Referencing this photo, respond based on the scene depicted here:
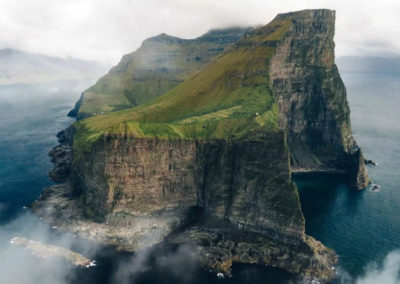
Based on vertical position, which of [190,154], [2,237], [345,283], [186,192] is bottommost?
[345,283]

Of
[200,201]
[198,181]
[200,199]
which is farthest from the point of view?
[200,201]

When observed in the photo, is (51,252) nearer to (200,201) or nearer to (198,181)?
(200,201)

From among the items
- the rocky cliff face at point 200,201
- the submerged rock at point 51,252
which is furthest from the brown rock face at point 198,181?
the submerged rock at point 51,252

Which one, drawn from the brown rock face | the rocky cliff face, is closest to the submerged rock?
the rocky cliff face

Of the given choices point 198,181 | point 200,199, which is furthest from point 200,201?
point 198,181

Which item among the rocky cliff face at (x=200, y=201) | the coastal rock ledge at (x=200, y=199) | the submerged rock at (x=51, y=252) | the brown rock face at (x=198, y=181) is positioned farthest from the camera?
the brown rock face at (x=198, y=181)

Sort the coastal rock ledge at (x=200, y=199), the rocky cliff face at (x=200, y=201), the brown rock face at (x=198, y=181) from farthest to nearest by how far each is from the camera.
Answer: the brown rock face at (x=198, y=181)
the coastal rock ledge at (x=200, y=199)
the rocky cliff face at (x=200, y=201)

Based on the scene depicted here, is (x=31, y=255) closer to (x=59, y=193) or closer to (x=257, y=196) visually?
(x=59, y=193)

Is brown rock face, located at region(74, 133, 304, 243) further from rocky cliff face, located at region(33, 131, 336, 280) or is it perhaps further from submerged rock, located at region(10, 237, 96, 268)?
submerged rock, located at region(10, 237, 96, 268)

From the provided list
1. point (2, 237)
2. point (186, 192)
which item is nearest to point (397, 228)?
point (186, 192)

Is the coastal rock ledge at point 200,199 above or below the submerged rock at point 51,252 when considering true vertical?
above

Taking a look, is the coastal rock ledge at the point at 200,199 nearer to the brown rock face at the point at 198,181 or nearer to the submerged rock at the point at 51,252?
the brown rock face at the point at 198,181
